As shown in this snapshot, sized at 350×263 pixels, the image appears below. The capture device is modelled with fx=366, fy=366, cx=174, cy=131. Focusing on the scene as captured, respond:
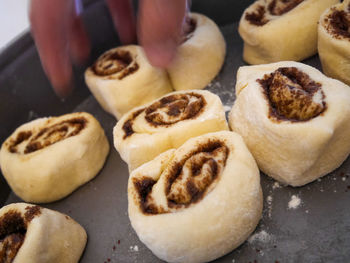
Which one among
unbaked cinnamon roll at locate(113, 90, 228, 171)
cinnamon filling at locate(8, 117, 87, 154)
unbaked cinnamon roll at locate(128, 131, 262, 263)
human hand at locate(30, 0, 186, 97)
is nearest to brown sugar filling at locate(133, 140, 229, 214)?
unbaked cinnamon roll at locate(128, 131, 262, 263)

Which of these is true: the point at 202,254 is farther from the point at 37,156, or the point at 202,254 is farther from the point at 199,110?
the point at 37,156

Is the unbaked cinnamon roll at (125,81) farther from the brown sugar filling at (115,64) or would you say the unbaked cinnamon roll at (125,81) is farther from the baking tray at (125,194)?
the baking tray at (125,194)

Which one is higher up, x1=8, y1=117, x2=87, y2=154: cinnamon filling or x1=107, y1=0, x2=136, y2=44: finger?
x1=107, y1=0, x2=136, y2=44: finger

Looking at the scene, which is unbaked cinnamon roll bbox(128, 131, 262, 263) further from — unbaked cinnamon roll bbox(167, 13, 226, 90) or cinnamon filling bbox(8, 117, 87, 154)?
unbaked cinnamon roll bbox(167, 13, 226, 90)

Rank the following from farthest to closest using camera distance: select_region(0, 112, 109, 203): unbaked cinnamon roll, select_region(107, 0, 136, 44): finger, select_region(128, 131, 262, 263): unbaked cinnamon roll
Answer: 1. select_region(107, 0, 136, 44): finger
2. select_region(0, 112, 109, 203): unbaked cinnamon roll
3. select_region(128, 131, 262, 263): unbaked cinnamon roll

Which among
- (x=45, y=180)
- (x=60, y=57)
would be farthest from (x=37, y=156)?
(x=60, y=57)

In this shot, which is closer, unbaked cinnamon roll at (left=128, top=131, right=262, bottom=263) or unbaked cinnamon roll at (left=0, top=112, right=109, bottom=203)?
unbaked cinnamon roll at (left=128, top=131, right=262, bottom=263)

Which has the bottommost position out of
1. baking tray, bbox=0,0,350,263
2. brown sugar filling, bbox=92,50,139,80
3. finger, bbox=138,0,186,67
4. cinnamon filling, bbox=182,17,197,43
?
baking tray, bbox=0,0,350,263
